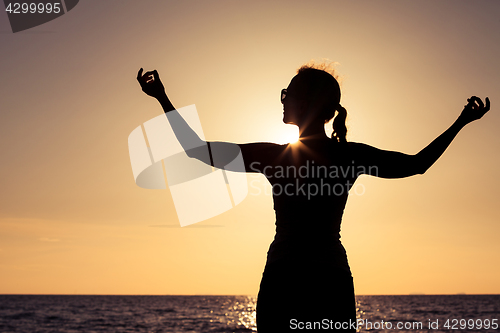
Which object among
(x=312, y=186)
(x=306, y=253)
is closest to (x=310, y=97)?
(x=312, y=186)

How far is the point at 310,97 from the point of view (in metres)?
1.85

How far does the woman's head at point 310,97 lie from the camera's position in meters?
1.85

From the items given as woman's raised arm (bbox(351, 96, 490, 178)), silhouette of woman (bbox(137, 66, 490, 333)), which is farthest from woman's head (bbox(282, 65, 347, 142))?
woman's raised arm (bbox(351, 96, 490, 178))

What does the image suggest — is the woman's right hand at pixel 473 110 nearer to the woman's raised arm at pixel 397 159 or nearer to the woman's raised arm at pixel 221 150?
the woman's raised arm at pixel 397 159

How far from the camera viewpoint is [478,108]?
1.93 m

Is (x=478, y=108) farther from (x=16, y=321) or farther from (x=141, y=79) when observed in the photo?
(x=16, y=321)

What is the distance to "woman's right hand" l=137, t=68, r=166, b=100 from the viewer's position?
5.93 feet

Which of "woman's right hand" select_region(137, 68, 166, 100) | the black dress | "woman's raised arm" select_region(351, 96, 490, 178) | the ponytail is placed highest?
"woman's right hand" select_region(137, 68, 166, 100)

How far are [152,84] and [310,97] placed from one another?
2.13 feet

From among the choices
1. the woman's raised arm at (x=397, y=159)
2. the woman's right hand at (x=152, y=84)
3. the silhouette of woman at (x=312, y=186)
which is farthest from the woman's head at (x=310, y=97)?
the woman's right hand at (x=152, y=84)

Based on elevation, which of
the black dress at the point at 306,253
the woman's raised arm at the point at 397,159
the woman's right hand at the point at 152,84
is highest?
the woman's right hand at the point at 152,84

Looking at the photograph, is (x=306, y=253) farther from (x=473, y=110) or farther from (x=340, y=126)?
(x=473, y=110)

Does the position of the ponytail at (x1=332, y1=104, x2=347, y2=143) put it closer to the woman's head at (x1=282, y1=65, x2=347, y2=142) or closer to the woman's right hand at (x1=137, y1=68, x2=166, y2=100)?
the woman's head at (x1=282, y1=65, x2=347, y2=142)

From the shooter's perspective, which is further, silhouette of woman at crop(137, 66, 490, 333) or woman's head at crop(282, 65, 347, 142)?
woman's head at crop(282, 65, 347, 142)
